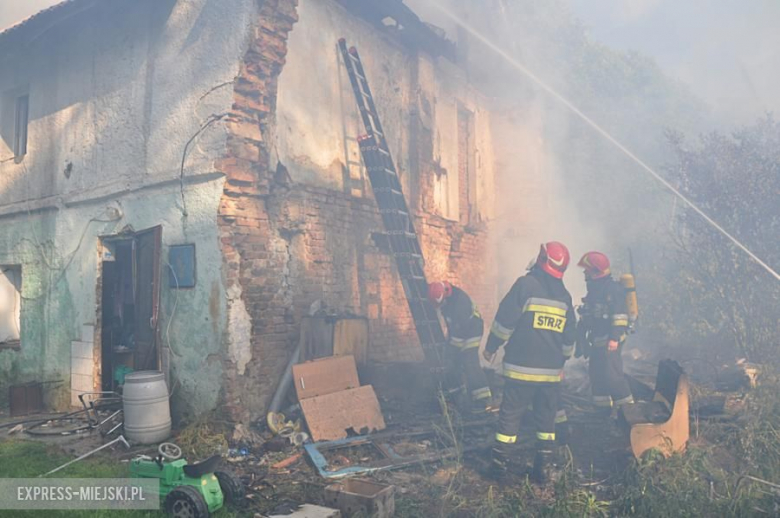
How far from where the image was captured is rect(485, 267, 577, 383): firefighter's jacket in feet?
16.3

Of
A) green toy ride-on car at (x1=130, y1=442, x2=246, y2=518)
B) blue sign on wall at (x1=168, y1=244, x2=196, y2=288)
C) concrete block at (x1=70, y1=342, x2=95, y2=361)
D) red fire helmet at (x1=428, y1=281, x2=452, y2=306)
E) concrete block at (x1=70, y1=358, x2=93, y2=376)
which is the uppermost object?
blue sign on wall at (x1=168, y1=244, x2=196, y2=288)

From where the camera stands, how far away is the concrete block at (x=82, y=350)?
25.1 feet

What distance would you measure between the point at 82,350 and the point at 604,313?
23.0 ft

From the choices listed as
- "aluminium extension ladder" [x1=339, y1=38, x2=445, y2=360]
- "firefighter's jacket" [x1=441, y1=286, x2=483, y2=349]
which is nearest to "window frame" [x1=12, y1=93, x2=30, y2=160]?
"aluminium extension ladder" [x1=339, y1=38, x2=445, y2=360]

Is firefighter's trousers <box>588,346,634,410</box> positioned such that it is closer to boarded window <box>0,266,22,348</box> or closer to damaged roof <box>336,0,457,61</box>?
damaged roof <box>336,0,457,61</box>

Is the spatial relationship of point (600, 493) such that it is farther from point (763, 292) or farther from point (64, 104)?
point (64, 104)

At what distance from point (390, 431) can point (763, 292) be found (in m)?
7.01

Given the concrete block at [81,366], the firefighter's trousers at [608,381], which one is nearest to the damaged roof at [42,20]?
the concrete block at [81,366]

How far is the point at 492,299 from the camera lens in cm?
1227

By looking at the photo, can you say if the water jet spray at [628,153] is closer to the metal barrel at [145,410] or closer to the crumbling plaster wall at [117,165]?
the crumbling plaster wall at [117,165]

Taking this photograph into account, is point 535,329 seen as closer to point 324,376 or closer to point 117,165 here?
point 324,376

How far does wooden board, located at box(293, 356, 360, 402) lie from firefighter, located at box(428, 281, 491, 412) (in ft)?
4.40

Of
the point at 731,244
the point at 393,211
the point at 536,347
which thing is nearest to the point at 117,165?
the point at 393,211

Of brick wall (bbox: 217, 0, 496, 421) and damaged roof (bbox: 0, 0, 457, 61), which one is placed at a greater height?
damaged roof (bbox: 0, 0, 457, 61)
